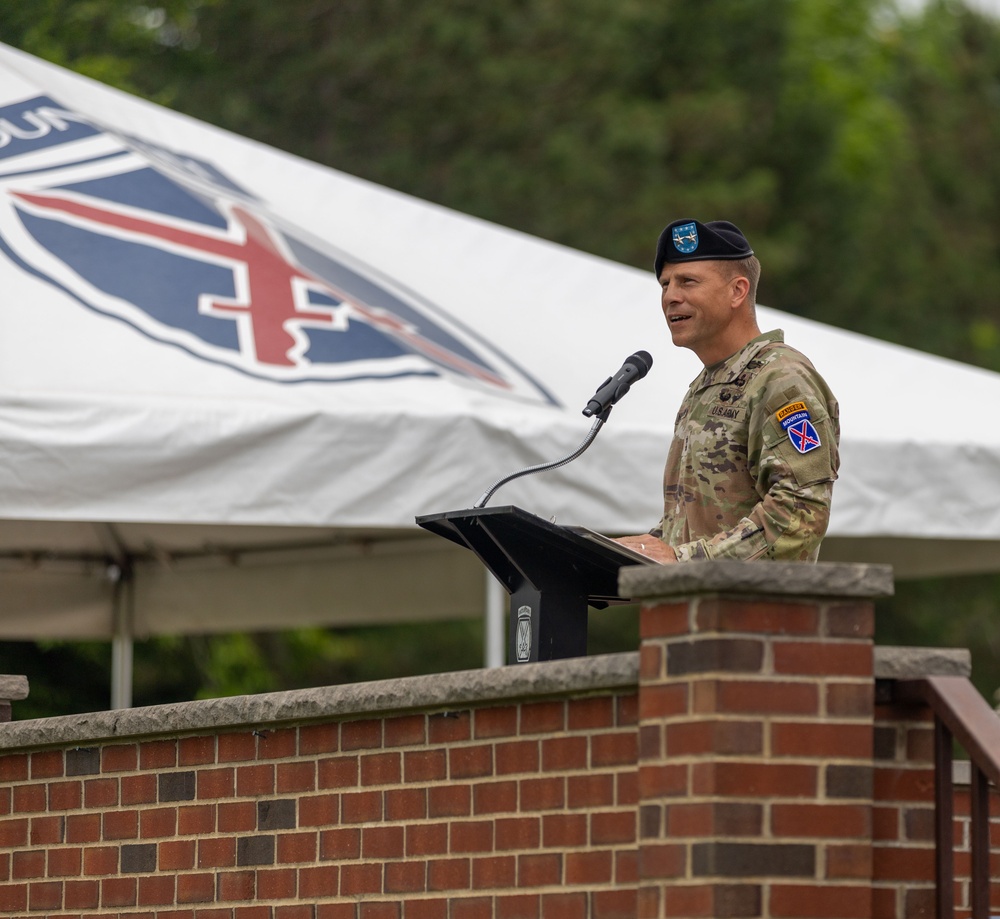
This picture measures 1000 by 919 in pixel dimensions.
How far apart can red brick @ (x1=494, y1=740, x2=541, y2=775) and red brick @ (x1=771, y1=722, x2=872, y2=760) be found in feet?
2.00

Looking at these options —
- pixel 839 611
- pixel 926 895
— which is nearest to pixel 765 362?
pixel 839 611

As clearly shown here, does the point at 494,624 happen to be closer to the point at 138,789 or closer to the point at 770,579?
the point at 138,789

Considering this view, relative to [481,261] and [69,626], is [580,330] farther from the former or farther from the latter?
[69,626]

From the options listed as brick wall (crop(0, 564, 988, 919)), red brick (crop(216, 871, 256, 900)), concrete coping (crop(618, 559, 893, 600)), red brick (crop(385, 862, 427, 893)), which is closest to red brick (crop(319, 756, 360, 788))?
brick wall (crop(0, 564, 988, 919))

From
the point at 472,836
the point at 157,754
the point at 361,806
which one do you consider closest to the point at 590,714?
the point at 472,836

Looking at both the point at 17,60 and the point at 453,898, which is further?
the point at 17,60

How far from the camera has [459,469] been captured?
5.78 metres

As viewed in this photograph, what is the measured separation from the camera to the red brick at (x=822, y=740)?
9.69 ft

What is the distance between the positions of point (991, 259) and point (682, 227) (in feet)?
86.8

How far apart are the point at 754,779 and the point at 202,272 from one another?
396 cm

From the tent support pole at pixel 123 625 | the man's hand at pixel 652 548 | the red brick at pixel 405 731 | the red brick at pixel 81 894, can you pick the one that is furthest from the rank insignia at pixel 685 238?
the tent support pole at pixel 123 625

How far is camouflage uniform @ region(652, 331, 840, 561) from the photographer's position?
11.8ft

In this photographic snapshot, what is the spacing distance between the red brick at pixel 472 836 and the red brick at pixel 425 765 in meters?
0.11

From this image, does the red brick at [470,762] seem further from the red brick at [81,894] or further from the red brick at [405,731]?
the red brick at [81,894]
